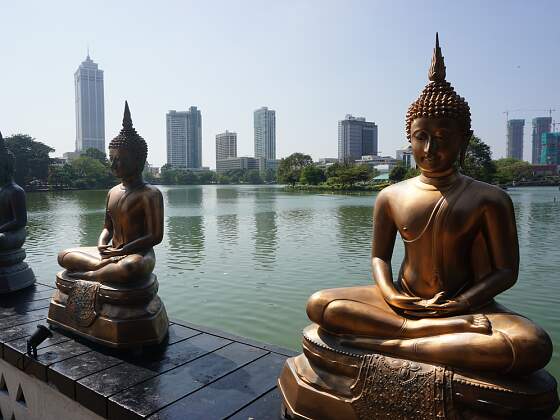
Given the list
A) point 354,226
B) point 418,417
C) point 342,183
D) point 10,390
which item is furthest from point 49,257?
point 342,183

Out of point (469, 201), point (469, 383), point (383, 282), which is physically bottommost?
point (469, 383)

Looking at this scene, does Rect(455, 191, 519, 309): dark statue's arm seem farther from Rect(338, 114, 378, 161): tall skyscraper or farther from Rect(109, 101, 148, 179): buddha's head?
Rect(338, 114, 378, 161): tall skyscraper

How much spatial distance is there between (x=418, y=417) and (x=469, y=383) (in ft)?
1.16

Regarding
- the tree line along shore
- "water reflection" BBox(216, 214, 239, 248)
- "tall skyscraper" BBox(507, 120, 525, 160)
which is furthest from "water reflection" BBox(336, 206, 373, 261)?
"tall skyscraper" BBox(507, 120, 525, 160)

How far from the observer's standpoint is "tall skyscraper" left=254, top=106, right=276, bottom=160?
134 metres

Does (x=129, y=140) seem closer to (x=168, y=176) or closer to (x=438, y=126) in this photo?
(x=438, y=126)

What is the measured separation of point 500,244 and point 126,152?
3665 millimetres

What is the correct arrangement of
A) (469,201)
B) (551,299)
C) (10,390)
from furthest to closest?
(551,299), (10,390), (469,201)

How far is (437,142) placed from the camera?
3.03m

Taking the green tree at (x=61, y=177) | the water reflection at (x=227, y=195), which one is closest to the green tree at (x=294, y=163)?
the water reflection at (x=227, y=195)

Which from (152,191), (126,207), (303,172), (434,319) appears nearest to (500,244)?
(434,319)

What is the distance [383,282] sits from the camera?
319 cm

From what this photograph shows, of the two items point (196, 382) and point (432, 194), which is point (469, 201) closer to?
point (432, 194)

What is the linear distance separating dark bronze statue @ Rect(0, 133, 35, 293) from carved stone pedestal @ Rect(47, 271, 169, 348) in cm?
222
